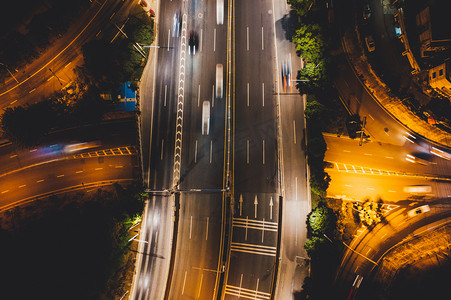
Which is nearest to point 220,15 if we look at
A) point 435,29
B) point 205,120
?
point 205,120

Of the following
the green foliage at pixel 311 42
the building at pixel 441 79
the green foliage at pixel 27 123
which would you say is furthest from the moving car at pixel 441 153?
the green foliage at pixel 27 123

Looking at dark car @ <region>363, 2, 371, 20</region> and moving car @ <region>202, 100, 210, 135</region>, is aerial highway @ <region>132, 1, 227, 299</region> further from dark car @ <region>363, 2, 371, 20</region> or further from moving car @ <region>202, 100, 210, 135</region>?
dark car @ <region>363, 2, 371, 20</region>

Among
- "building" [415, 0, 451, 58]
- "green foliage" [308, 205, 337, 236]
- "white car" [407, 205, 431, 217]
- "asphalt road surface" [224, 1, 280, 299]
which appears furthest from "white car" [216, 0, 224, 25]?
"white car" [407, 205, 431, 217]

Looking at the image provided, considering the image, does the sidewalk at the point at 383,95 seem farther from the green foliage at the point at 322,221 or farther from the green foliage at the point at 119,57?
the green foliage at the point at 119,57

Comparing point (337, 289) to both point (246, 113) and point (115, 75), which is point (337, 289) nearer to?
point (246, 113)

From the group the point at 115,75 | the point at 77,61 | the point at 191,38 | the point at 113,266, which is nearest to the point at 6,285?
the point at 113,266
